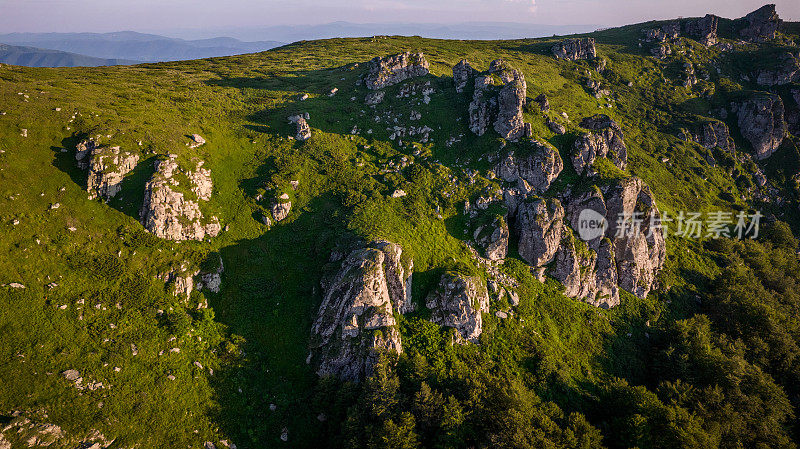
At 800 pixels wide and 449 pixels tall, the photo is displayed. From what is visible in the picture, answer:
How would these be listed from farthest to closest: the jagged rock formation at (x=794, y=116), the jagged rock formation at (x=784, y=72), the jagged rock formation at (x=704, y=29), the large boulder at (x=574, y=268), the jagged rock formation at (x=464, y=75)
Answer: the jagged rock formation at (x=704, y=29) → the jagged rock formation at (x=784, y=72) → the jagged rock formation at (x=794, y=116) → the jagged rock formation at (x=464, y=75) → the large boulder at (x=574, y=268)

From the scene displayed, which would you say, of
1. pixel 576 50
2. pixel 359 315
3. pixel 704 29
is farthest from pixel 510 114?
pixel 704 29

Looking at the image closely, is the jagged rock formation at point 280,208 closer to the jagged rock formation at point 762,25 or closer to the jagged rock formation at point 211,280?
the jagged rock formation at point 211,280

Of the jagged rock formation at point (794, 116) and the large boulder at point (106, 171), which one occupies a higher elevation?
the jagged rock formation at point (794, 116)

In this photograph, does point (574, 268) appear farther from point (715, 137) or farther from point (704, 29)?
point (704, 29)

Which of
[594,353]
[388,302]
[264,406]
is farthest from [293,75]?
[594,353]

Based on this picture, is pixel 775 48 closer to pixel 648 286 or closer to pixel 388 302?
pixel 648 286

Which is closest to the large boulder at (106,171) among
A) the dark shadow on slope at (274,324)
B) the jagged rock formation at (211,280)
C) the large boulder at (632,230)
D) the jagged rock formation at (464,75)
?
the jagged rock formation at (211,280)

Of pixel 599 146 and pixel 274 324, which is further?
pixel 599 146
